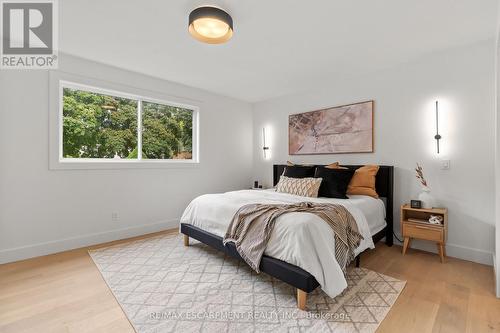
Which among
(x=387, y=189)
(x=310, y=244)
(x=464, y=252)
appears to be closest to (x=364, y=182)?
(x=387, y=189)

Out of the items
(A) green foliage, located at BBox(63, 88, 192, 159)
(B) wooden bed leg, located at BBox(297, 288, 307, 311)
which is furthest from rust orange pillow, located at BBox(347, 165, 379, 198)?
(A) green foliage, located at BBox(63, 88, 192, 159)

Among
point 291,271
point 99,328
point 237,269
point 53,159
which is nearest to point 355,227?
point 291,271

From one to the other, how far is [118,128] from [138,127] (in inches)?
11.0

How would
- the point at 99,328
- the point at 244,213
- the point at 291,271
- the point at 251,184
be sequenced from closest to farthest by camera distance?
the point at 99,328
the point at 291,271
the point at 244,213
the point at 251,184

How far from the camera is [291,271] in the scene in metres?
1.77

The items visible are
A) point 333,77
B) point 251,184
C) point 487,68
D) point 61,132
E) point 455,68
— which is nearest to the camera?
point 487,68

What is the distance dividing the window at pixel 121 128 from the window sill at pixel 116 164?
2.0 inches

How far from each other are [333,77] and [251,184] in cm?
270

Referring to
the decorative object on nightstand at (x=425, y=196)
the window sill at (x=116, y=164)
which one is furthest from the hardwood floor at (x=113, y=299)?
the window sill at (x=116, y=164)

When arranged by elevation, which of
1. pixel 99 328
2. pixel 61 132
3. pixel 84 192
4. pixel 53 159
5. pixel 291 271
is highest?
pixel 61 132

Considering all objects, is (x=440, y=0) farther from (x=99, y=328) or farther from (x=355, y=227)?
(x=99, y=328)

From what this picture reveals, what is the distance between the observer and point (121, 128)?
3529mm

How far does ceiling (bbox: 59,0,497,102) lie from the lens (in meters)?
2.02

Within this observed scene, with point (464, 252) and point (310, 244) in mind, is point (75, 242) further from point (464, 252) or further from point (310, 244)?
point (464, 252)
